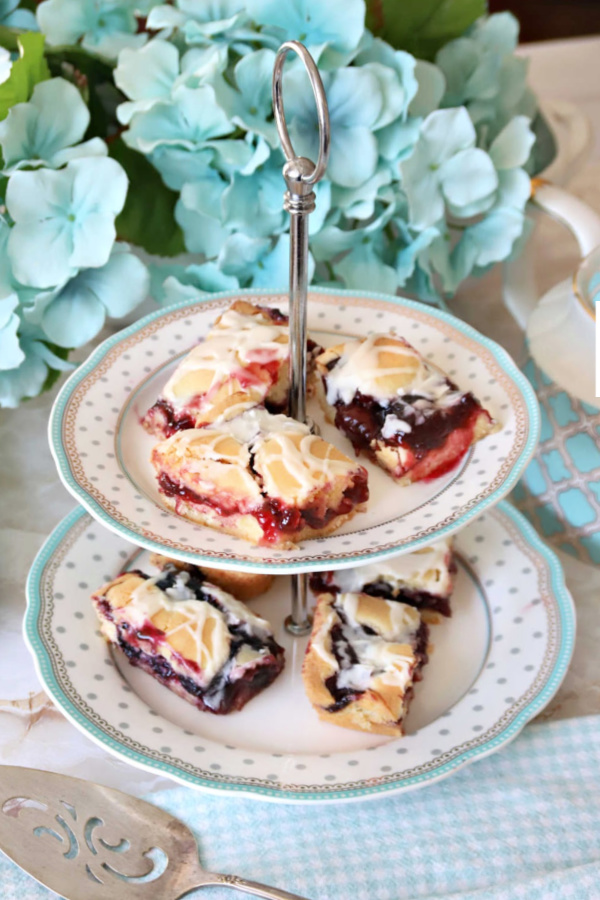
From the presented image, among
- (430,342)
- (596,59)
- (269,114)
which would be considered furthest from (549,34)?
(430,342)

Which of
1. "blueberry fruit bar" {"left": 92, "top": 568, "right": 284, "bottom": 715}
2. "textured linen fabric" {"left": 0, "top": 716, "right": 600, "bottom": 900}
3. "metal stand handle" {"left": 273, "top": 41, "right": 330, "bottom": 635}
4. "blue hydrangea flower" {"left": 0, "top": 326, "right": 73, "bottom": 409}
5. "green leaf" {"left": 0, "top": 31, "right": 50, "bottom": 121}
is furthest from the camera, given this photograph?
"blue hydrangea flower" {"left": 0, "top": 326, "right": 73, "bottom": 409}

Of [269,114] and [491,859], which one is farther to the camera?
[269,114]

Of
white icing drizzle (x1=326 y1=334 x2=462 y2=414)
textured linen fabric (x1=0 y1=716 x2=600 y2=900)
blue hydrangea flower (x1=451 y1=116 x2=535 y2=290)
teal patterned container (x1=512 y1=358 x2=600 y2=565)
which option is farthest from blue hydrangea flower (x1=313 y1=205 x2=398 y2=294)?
textured linen fabric (x1=0 y1=716 x2=600 y2=900)

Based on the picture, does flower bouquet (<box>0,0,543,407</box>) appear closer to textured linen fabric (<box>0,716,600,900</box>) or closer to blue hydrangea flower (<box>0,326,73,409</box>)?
blue hydrangea flower (<box>0,326,73,409</box>)

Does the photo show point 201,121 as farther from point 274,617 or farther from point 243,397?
point 274,617

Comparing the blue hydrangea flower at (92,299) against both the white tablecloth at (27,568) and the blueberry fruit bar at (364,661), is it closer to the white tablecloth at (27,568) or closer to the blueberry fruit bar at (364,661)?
the white tablecloth at (27,568)

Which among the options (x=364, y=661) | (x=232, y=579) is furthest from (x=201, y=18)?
(x=364, y=661)
